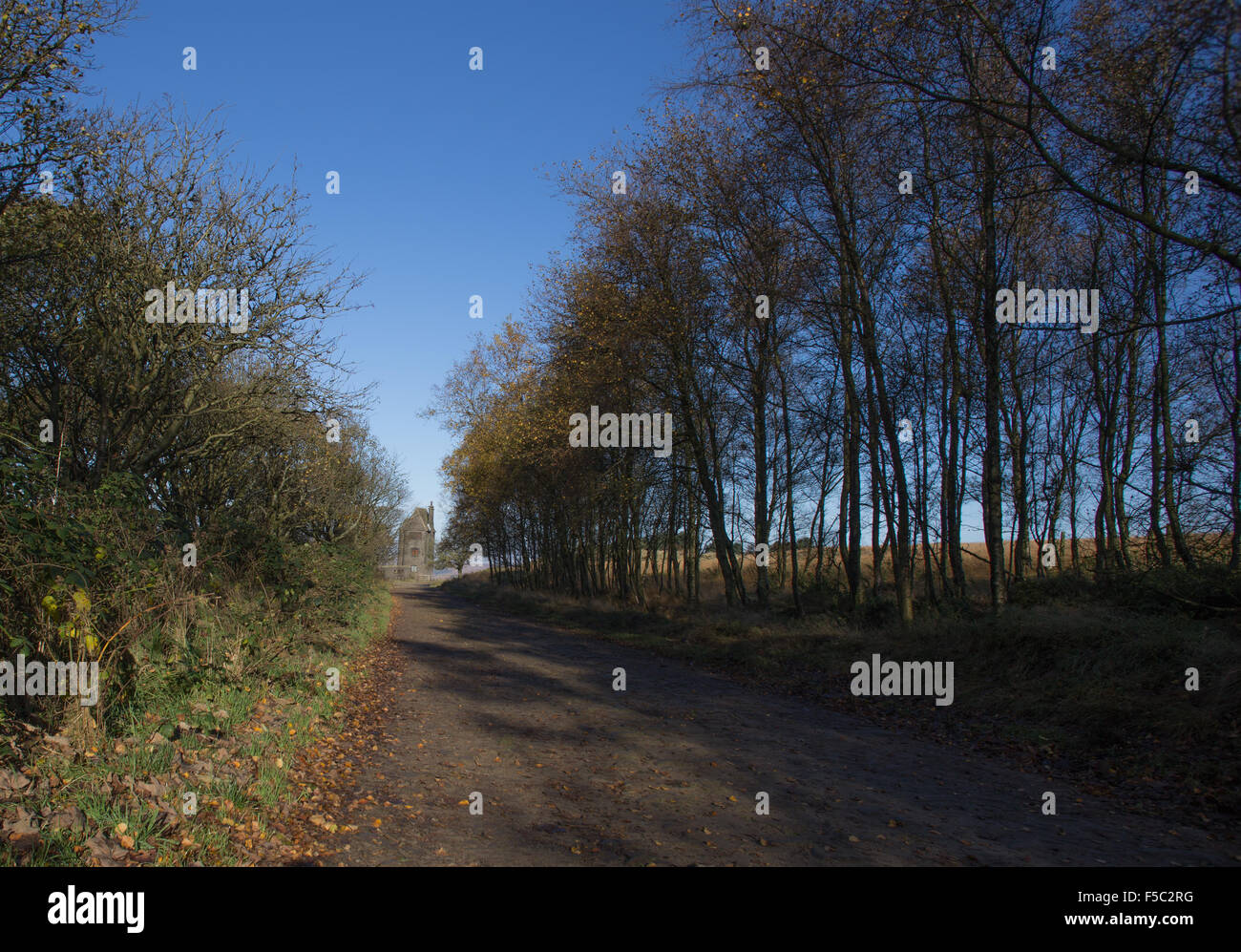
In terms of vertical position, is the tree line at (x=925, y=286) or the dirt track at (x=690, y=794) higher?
the tree line at (x=925, y=286)

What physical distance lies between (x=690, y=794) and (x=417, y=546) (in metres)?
95.1

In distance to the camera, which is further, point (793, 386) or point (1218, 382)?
point (793, 386)

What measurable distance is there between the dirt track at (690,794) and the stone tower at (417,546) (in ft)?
288

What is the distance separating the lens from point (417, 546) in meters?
97.3

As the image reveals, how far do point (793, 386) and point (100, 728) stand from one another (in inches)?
971

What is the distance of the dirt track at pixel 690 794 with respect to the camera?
541cm

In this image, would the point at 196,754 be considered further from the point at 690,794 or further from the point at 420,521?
the point at 420,521

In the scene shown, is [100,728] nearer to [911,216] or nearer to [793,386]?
[911,216]

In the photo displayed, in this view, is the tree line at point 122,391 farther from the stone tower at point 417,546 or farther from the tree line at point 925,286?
the stone tower at point 417,546

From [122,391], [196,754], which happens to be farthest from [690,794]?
[122,391]

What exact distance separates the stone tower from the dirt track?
8778 cm

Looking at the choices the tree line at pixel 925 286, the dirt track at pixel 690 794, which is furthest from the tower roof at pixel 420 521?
the dirt track at pixel 690 794
